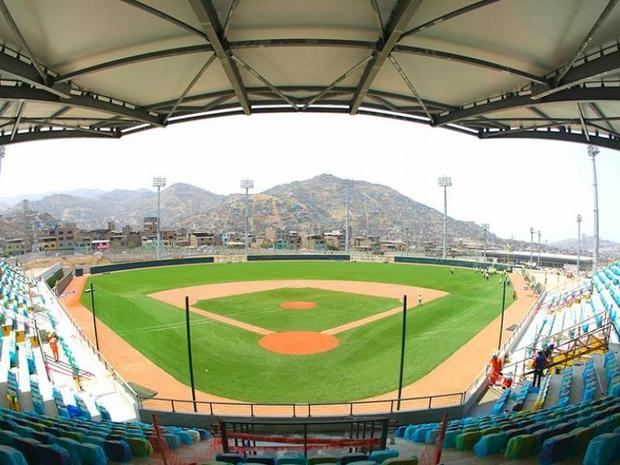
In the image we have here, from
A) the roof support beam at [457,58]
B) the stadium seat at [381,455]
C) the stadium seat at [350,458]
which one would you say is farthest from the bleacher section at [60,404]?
the roof support beam at [457,58]

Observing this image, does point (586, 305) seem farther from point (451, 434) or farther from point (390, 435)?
point (451, 434)

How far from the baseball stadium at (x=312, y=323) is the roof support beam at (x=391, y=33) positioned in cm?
6

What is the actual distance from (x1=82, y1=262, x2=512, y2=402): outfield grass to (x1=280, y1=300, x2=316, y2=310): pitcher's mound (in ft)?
23.8

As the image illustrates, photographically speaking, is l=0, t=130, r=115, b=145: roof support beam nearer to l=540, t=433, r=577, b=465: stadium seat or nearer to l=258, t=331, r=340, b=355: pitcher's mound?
l=258, t=331, r=340, b=355: pitcher's mound

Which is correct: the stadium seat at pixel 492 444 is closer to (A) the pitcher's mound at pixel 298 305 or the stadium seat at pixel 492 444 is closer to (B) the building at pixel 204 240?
(A) the pitcher's mound at pixel 298 305

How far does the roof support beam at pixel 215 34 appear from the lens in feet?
26.4

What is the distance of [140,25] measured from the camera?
Result: 9406 millimetres

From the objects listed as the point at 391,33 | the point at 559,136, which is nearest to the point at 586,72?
the point at 391,33

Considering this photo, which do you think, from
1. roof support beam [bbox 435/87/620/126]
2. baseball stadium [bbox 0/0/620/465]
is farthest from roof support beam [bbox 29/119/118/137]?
roof support beam [bbox 435/87/620/126]

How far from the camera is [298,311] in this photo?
103 feet

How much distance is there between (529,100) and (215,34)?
382 inches

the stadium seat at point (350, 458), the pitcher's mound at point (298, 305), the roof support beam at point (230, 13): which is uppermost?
the roof support beam at point (230, 13)

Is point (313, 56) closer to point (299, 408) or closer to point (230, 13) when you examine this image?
point (230, 13)

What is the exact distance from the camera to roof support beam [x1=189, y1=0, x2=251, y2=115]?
8059 millimetres
